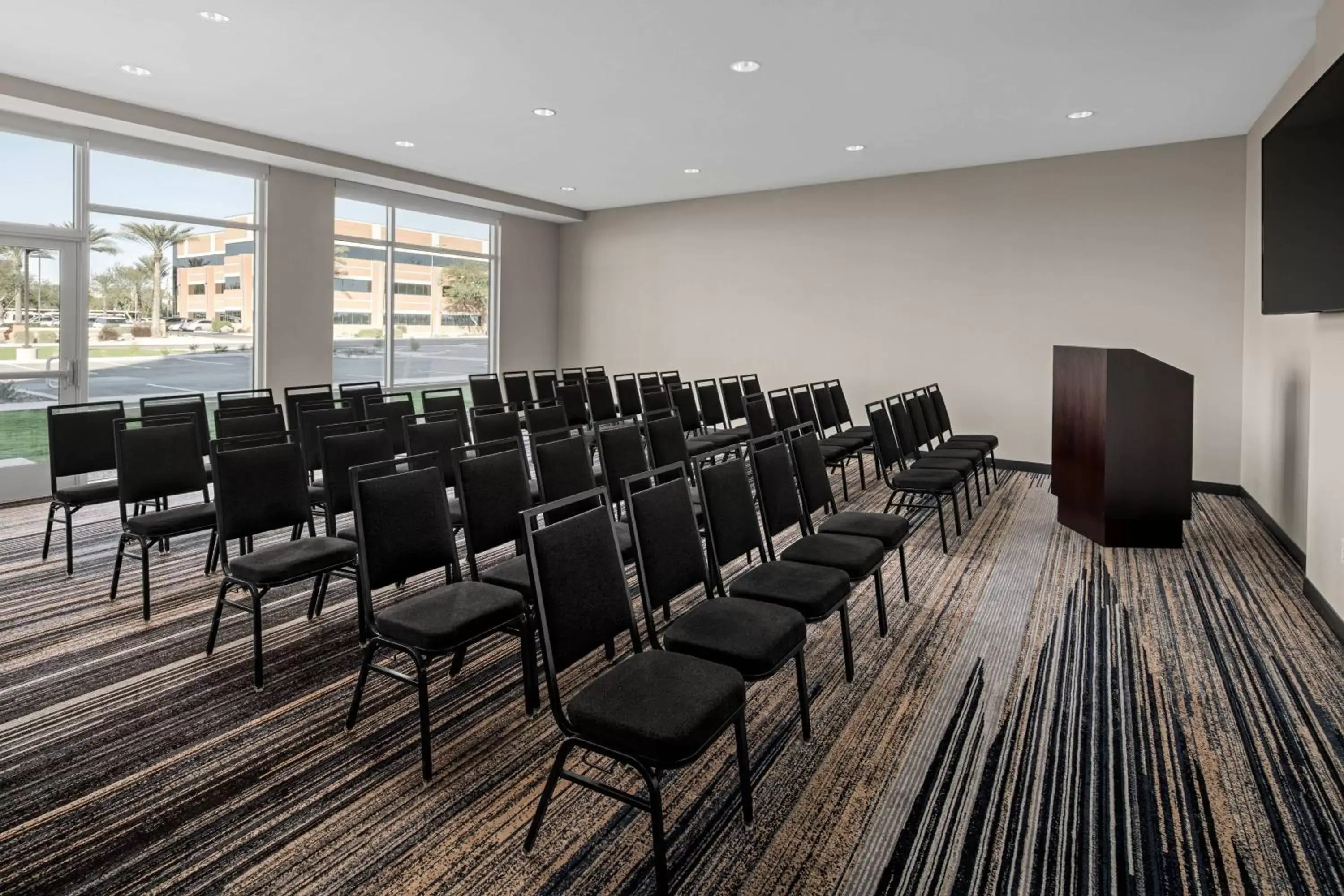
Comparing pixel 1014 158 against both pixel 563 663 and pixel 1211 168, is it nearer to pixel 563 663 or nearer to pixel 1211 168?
Answer: pixel 1211 168

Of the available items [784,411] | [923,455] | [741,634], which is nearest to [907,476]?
[923,455]

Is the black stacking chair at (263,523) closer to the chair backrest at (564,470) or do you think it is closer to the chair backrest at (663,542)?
the chair backrest at (564,470)

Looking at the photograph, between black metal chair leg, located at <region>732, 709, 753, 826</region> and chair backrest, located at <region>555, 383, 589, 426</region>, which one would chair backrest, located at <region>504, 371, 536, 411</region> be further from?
black metal chair leg, located at <region>732, 709, 753, 826</region>

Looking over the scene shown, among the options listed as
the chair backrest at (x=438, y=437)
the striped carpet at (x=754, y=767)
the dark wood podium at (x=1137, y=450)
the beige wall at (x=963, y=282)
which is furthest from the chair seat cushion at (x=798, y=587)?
the beige wall at (x=963, y=282)

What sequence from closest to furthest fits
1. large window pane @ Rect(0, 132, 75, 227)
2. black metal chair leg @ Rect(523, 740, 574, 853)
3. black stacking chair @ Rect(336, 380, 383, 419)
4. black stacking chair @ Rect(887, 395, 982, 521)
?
black metal chair leg @ Rect(523, 740, 574, 853), black stacking chair @ Rect(887, 395, 982, 521), black stacking chair @ Rect(336, 380, 383, 419), large window pane @ Rect(0, 132, 75, 227)

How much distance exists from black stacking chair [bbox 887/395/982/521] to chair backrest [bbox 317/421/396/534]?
11.6 ft

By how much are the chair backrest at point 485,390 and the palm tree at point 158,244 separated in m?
2.92

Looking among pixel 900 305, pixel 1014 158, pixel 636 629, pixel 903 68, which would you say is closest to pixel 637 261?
pixel 900 305

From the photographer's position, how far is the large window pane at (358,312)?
29.8 feet

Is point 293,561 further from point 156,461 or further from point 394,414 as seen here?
point 394,414

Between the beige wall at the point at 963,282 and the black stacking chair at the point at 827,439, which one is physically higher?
the beige wall at the point at 963,282

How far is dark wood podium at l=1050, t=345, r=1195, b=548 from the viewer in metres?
5.23

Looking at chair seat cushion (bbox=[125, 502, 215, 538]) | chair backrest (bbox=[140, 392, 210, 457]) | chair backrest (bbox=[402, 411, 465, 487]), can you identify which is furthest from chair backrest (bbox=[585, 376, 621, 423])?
chair seat cushion (bbox=[125, 502, 215, 538])

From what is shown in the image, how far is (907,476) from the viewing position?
5.49m
